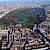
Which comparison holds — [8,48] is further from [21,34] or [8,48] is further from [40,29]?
[40,29]

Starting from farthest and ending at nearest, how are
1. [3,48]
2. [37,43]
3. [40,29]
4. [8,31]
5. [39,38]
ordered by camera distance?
[40,29] < [8,31] < [39,38] < [37,43] < [3,48]

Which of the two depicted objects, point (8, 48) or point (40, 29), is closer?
point (8, 48)

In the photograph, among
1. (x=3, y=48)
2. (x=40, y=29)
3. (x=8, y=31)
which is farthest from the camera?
(x=40, y=29)

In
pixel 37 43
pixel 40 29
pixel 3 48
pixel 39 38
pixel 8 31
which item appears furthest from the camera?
pixel 40 29

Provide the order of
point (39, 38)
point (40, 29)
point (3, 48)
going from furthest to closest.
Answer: point (40, 29), point (39, 38), point (3, 48)

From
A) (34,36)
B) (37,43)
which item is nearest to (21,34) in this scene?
(34,36)

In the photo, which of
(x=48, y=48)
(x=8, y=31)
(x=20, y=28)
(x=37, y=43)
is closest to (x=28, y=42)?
(x=37, y=43)

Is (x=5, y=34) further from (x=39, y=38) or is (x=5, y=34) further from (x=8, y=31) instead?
(x=39, y=38)

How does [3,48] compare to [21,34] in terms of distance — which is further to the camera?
[21,34]

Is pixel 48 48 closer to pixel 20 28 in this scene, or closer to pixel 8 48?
pixel 8 48
